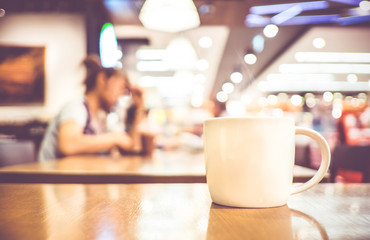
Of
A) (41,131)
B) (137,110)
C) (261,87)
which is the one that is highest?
(261,87)

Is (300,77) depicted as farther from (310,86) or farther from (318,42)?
(318,42)

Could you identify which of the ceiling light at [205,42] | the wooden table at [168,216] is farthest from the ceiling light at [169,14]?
the ceiling light at [205,42]

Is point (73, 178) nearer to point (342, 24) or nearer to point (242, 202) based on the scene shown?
point (242, 202)

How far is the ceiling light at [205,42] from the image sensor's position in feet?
22.4

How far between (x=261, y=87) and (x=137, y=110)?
12.2 metres

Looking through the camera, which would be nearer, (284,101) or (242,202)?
(242,202)

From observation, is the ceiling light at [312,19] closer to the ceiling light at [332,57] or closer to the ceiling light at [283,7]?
the ceiling light at [283,7]

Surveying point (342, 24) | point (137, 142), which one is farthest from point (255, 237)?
point (342, 24)

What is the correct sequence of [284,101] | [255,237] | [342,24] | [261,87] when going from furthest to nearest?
[284,101], [261,87], [342,24], [255,237]

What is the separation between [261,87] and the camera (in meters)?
14.3

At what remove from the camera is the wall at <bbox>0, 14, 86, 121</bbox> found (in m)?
4.64

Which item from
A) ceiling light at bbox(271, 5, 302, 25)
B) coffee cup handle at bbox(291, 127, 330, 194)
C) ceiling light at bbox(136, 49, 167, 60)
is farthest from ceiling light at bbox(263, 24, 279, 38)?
coffee cup handle at bbox(291, 127, 330, 194)

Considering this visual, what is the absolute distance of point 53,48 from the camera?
4695 millimetres

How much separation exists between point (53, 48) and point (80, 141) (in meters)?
3.23
